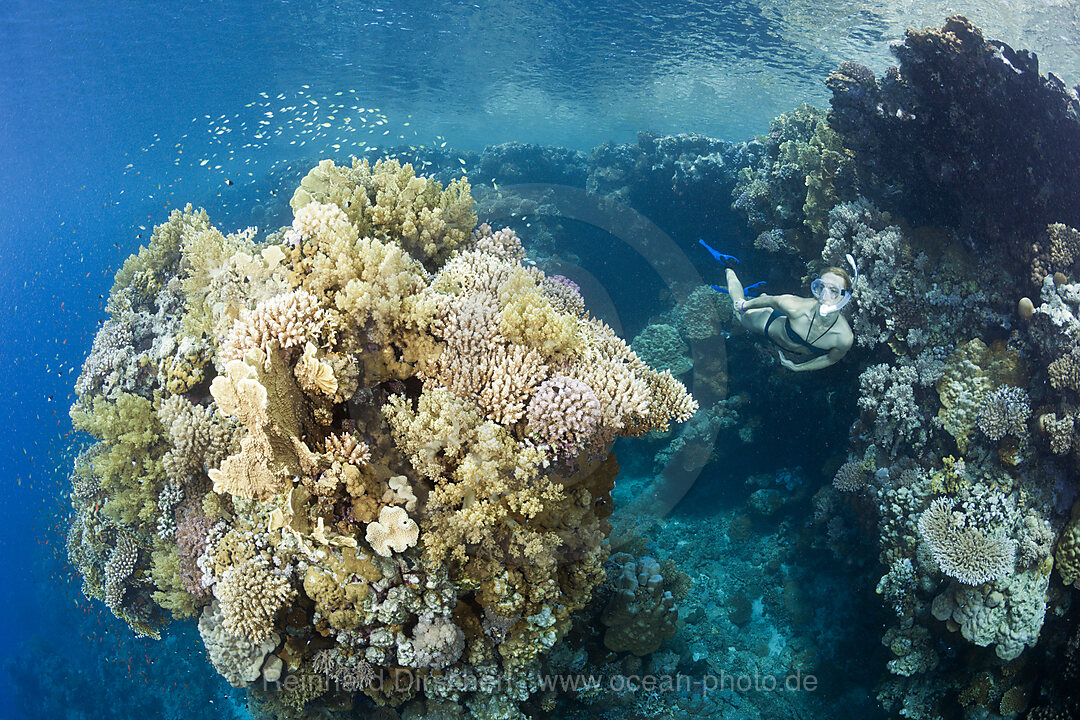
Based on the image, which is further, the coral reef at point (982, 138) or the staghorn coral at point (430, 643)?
the coral reef at point (982, 138)

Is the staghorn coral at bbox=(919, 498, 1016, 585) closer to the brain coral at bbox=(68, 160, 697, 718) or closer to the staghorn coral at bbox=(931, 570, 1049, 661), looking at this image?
the staghorn coral at bbox=(931, 570, 1049, 661)

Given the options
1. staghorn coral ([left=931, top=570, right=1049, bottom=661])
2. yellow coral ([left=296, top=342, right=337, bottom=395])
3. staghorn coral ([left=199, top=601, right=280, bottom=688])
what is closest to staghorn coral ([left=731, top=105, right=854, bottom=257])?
staghorn coral ([left=931, top=570, right=1049, bottom=661])

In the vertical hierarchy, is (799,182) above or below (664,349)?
above

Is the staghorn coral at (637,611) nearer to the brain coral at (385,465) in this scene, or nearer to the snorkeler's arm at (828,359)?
the brain coral at (385,465)

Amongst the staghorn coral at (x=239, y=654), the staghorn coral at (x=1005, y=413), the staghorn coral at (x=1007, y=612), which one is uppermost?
the staghorn coral at (x=1005, y=413)

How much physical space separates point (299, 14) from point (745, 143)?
72.2ft

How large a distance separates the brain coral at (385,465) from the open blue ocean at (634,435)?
0.09 feet

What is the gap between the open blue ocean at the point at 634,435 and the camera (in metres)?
3.62

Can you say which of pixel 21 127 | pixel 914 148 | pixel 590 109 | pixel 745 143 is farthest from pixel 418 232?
pixel 21 127

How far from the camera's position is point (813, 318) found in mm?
6719

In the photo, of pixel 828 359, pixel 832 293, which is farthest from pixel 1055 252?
pixel 828 359

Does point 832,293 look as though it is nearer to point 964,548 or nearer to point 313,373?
point 964,548

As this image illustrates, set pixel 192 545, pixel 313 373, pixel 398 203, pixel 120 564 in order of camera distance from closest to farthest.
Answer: pixel 313 373 → pixel 192 545 → pixel 398 203 → pixel 120 564

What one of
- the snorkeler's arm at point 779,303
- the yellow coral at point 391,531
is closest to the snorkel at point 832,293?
the snorkeler's arm at point 779,303
